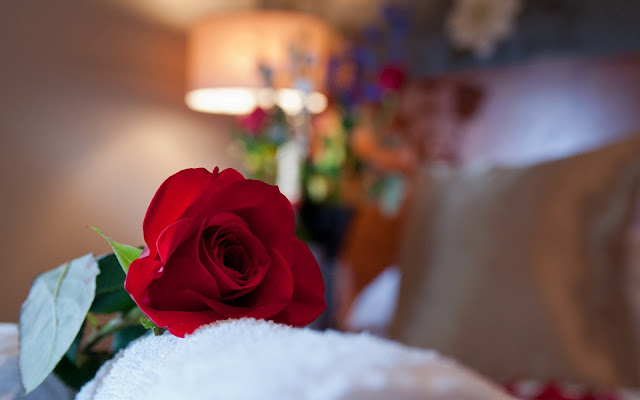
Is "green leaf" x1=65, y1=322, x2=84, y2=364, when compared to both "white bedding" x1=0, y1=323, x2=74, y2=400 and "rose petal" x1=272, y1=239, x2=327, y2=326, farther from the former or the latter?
"rose petal" x1=272, y1=239, x2=327, y2=326

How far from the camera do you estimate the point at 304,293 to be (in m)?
0.30

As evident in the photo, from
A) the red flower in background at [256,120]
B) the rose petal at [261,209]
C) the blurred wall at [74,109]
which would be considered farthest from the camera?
the red flower in background at [256,120]

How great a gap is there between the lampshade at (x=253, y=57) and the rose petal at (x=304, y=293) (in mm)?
1607

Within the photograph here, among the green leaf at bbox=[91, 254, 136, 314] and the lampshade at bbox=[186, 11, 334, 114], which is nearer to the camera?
the green leaf at bbox=[91, 254, 136, 314]

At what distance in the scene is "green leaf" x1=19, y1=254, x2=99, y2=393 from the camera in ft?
0.92

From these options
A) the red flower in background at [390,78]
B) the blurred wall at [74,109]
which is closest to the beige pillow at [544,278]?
the blurred wall at [74,109]

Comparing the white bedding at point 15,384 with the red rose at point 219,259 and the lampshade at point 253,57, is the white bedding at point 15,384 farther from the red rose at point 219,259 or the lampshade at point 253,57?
the lampshade at point 253,57

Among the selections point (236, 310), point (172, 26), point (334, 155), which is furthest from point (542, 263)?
point (172, 26)

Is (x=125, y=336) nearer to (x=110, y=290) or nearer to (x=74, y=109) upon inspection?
(x=110, y=290)

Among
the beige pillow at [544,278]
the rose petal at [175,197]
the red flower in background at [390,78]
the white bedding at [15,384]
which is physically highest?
the red flower in background at [390,78]

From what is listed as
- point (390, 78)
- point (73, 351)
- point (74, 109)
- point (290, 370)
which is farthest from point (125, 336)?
point (390, 78)

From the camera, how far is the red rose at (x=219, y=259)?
0.25m

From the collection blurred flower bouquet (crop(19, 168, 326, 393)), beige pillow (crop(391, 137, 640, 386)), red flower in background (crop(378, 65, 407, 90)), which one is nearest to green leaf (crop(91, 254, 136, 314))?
blurred flower bouquet (crop(19, 168, 326, 393))

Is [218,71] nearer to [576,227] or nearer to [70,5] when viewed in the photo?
[70,5]
